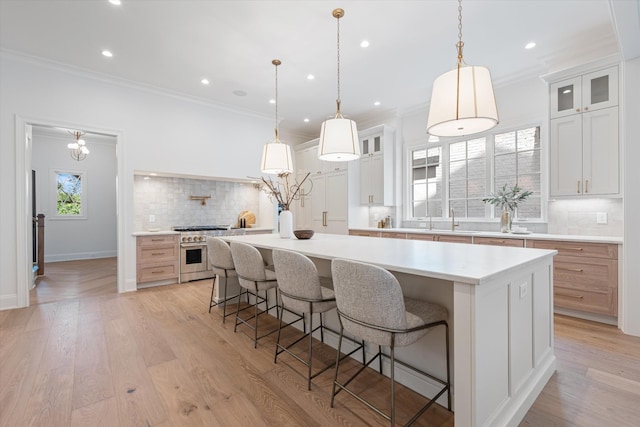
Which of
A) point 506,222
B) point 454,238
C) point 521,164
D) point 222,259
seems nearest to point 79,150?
point 222,259

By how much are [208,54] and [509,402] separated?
14.2ft

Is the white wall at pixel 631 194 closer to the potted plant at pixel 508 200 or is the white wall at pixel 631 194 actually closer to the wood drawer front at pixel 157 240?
the potted plant at pixel 508 200

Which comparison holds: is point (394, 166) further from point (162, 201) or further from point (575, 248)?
point (162, 201)

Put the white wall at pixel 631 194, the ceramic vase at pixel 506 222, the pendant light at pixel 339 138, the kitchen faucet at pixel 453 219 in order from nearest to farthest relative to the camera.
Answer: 1. the pendant light at pixel 339 138
2. the white wall at pixel 631 194
3. the ceramic vase at pixel 506 222
4. the kitchen faucet at pixel 453 219

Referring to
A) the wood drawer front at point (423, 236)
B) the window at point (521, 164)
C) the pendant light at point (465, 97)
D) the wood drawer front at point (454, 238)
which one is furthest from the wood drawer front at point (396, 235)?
the pendant light at point (465, 97)

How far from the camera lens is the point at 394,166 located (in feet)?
17.9

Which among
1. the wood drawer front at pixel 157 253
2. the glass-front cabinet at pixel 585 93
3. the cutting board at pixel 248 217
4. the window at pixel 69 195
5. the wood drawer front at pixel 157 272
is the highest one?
the glass-front cabinet at pixel 585 93

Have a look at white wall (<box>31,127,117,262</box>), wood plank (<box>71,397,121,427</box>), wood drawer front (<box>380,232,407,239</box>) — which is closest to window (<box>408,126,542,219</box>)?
wood drawer front (<box>380,232,407,239</box>)

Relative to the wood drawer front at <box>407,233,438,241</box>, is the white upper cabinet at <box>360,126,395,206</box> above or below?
above

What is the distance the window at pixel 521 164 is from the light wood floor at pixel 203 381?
1590 millimetres

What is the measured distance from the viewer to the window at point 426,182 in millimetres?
5062

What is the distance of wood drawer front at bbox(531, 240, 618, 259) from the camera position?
288 centimetres

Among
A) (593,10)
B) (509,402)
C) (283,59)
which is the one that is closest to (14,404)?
(509,402)

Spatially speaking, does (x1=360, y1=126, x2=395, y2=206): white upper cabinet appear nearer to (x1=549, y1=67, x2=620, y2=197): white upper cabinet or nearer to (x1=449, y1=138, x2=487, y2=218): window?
(x1=449, y1=138, x2=487, y2=218): window
